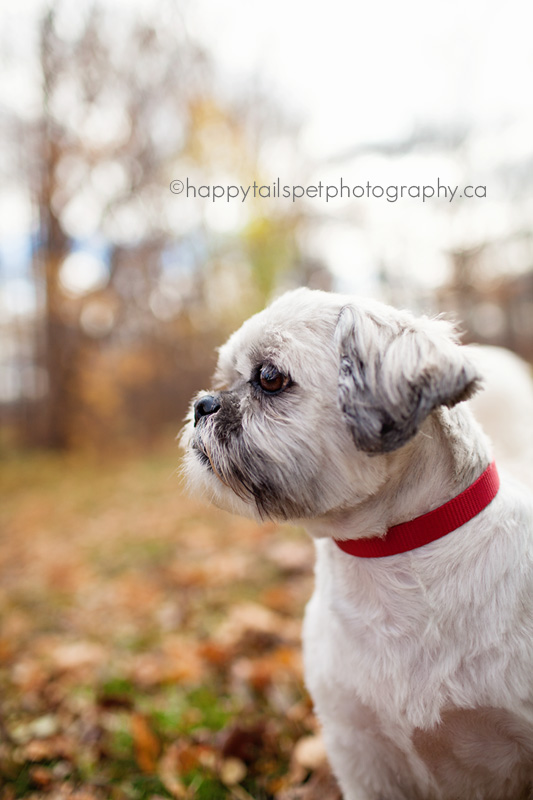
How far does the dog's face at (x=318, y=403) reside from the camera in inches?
64.7

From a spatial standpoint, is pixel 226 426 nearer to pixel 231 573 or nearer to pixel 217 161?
pixel 231 573

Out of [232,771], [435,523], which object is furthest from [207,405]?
[232,771]

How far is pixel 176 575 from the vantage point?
511cm

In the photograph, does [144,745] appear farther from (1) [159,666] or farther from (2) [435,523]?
(2) [435,523]

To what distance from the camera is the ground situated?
2559 mm

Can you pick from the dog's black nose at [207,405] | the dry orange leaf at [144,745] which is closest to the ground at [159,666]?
the dry orange leaf at [144,745]

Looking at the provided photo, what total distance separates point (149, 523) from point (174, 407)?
26.4 ft

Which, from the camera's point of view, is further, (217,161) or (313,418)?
(217,161)

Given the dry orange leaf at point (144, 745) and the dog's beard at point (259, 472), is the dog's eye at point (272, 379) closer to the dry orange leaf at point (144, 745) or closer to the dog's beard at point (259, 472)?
the dog's beard at point (259, 472)

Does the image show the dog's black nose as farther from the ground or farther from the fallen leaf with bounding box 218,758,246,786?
the fallen leaf with bounding box 218,758,246,786

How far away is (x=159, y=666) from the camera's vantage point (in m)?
3.51

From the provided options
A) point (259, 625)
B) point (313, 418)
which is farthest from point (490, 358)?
point (259, 625)

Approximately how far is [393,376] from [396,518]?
501mm

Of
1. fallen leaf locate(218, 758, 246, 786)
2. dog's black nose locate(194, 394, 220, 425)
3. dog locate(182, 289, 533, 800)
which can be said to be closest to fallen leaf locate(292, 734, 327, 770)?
fallen leaf locate(218, 758, 246, 786)
